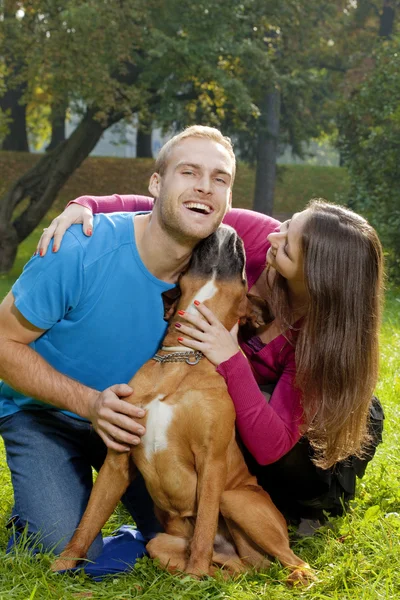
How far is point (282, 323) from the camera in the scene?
3.45 m

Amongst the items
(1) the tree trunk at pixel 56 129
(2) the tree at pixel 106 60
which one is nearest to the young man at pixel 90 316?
(2) the tree at pixel 106 60

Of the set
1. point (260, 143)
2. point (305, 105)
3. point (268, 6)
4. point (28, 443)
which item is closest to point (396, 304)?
point (28, 443)

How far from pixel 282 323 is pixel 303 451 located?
620 mm

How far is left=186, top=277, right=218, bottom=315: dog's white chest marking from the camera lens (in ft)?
10.3

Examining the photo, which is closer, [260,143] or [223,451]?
[223,451]

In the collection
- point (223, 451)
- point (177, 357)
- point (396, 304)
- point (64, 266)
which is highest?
point (64, 266)

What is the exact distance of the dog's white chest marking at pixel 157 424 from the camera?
3.00m

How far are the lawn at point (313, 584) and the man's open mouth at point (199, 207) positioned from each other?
1.50 meters

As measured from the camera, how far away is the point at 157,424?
9.86 ft

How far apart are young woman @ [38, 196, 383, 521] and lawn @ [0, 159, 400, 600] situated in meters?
0.29

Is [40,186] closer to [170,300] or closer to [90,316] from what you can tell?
[90,316]

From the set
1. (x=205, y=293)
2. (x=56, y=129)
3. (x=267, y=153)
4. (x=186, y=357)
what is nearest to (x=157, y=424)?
(x=186, y=357)

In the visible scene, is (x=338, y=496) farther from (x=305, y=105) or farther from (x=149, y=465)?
(x=305, y=105)

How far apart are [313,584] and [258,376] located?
1049mm
